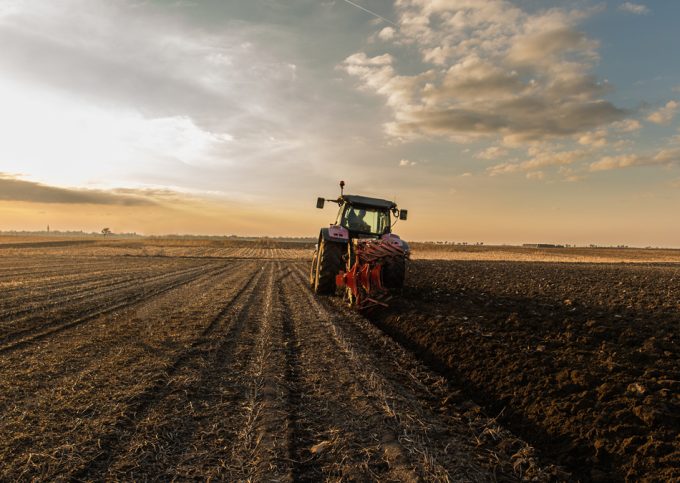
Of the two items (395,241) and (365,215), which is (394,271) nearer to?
(395,241)

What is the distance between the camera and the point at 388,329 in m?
7.79

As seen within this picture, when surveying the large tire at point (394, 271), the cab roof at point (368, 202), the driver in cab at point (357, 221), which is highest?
the cab roof at point (368, 202)

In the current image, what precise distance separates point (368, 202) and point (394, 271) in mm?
2452

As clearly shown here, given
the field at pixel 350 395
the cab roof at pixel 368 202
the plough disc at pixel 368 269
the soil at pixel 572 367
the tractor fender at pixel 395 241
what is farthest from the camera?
the cab roof at pixel 368 202

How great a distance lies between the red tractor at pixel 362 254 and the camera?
9312mm

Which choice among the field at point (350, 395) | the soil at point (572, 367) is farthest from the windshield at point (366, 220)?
the field at point (350, 395)

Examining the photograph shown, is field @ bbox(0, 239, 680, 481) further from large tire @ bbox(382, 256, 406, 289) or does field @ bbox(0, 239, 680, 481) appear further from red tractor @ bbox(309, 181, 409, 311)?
large tire @ bbox(382, 256, 406, 289)

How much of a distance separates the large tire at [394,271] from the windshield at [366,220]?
1788mm

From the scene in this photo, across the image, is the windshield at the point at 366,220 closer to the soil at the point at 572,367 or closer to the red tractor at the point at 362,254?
the red tractor at the point at 362,254

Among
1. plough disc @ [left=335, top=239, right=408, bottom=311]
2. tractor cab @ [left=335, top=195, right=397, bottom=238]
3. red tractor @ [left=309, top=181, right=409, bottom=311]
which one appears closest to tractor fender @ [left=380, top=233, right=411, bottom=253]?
red tractor @ [left=309, top=181, right=409, bottom=311]

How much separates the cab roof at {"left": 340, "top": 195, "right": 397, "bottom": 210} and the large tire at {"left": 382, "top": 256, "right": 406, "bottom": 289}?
6.78ft

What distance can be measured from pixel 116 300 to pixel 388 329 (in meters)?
7.25

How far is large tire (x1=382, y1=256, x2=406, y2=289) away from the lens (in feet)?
32.4

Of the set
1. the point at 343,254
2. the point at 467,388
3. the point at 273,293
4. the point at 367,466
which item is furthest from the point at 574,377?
the point at 273,293
